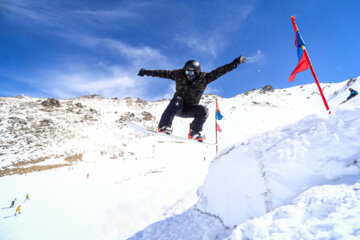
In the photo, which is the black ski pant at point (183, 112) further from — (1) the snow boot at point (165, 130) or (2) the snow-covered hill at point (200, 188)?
(2) the snow-covered hill at point (200, 188)

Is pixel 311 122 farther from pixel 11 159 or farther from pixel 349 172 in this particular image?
pixel 11 159

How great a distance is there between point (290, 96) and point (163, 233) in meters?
75.3

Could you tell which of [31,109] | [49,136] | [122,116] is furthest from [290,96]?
[31,109]

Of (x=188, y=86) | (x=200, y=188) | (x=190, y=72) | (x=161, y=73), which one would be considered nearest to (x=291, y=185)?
(x=188, y=86)

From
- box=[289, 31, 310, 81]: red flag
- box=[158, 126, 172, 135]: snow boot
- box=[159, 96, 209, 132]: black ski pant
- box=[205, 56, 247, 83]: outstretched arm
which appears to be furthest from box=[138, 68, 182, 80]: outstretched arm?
box=[289, 31, 310, 81]: red flag

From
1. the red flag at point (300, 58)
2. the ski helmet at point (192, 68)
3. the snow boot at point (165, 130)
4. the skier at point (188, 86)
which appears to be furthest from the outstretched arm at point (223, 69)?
the red flag at point (300, 58)

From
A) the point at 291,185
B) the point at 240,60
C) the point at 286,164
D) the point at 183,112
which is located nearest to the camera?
the point at 291,185

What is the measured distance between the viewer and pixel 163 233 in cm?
625

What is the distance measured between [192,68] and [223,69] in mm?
862

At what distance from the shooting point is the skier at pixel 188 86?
14.9 ft

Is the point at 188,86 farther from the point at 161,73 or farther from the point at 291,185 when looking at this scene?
the point at 291,185

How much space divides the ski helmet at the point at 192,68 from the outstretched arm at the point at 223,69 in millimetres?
372

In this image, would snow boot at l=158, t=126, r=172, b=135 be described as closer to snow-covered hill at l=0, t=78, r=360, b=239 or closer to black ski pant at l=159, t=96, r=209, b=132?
black ski pant at l=159, t=96, r=209, b=132

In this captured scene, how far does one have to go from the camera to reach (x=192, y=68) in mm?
→ 4496
